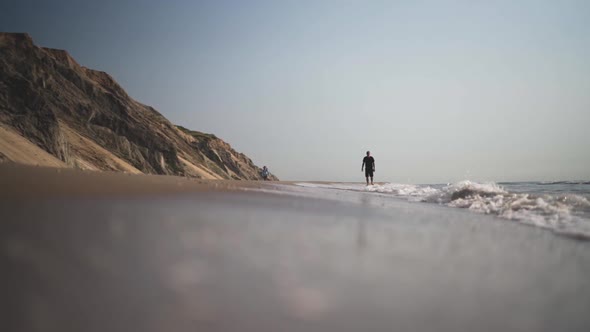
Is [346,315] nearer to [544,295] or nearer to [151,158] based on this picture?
[544,295]

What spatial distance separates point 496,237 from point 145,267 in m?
3.32

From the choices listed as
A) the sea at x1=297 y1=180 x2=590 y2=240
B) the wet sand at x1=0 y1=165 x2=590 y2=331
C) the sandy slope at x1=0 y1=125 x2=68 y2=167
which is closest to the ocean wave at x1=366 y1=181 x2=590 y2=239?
the sea at x1=297 y1=180 x2=590 y2=240

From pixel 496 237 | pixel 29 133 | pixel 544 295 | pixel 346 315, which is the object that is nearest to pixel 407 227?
pixel 496 237

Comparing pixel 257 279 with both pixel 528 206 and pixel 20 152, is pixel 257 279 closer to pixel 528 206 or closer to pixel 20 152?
pixel 528 206

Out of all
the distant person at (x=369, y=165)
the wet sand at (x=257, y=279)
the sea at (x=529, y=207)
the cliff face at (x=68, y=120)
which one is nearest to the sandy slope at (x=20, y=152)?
the cliff face at (x=68, y=120)

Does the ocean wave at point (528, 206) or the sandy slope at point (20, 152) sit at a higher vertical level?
the sandy slope at point (20, 152)

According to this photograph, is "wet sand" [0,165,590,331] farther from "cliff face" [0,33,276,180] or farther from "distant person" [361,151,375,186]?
"distant person" [361,151,375,186]

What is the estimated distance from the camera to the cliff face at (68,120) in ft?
61.6

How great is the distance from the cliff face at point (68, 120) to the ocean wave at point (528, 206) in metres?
15.9

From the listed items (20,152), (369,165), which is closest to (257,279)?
(20,152)

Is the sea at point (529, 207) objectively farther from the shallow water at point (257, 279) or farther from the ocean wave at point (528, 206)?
the shallow water at point (257, 279)

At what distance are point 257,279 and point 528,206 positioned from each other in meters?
6.57

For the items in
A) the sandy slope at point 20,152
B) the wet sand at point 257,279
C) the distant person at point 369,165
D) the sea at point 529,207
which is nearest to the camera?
the wet sand at point 257,279

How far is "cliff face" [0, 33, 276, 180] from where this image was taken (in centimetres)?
1877
